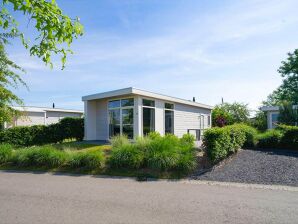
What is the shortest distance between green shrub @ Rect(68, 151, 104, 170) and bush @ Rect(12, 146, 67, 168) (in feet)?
1.82

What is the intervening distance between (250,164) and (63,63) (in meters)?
8.51

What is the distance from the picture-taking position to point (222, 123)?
27188 millimetres

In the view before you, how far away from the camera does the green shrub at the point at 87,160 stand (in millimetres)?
11031

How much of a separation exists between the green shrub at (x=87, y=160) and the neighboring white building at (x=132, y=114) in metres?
5.85

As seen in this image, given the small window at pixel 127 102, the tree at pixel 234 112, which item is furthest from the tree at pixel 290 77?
the small window at pixel 127 102

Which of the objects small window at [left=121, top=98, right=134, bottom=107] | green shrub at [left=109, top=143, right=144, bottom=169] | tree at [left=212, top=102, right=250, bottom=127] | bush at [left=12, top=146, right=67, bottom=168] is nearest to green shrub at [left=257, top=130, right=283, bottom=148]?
green shrub at [left=109, top=143, right=144, bottom=169]

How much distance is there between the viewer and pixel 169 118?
67.7ft

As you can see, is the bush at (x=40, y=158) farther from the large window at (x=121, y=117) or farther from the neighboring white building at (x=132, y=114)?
the large window at (x=121, y=117)

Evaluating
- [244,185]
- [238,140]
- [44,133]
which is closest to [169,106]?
[238,140]

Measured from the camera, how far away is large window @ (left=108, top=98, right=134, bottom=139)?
1770cm

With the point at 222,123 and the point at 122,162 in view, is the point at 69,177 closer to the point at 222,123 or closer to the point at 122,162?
the point at 122,162

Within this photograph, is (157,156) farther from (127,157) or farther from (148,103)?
(148,103)

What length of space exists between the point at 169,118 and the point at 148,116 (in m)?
2.92

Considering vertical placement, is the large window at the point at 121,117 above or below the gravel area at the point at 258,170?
above
